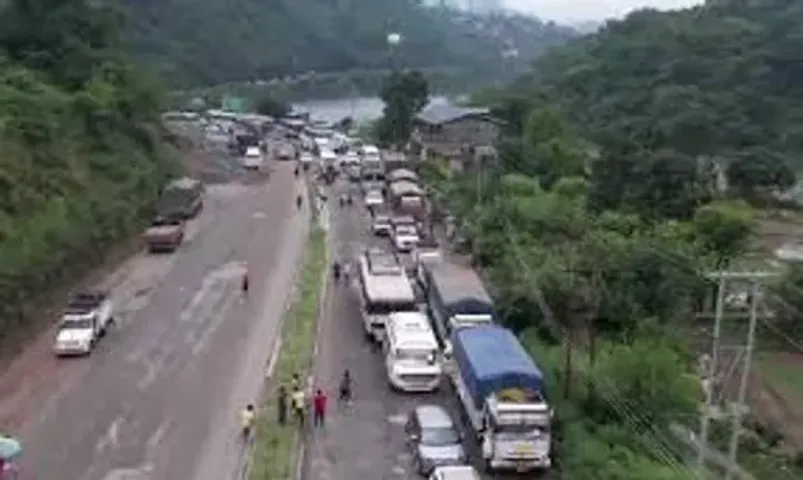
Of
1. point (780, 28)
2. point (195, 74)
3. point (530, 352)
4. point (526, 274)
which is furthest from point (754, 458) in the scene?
point (195, 74)

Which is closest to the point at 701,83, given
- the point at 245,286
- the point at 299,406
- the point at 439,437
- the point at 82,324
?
the point at 245,286

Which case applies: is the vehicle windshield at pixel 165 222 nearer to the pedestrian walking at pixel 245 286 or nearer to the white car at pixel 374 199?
the pedestrian walking at pixel 245 286

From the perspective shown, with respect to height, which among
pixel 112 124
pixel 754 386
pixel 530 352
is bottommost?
pixel 754 386

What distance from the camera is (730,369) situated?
36.3 meters

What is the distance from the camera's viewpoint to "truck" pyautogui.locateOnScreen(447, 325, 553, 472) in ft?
84.7

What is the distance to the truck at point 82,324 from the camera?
34.5m

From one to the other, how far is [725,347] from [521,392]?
51.9 ft

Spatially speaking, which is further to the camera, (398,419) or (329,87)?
(329,87)

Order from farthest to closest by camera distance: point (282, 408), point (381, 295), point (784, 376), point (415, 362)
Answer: point (784, 376) < point (381, 295) < point (415, 362) < point (282, 408)

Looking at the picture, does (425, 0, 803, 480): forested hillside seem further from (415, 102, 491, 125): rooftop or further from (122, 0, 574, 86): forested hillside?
(122, 0, 574, 86): forested hillside

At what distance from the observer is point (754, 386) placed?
37.3 metres

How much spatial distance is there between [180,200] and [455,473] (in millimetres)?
33140

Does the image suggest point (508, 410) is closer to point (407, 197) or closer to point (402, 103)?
point (407, 197)

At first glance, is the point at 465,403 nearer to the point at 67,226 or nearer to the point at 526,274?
the point at 526,274
